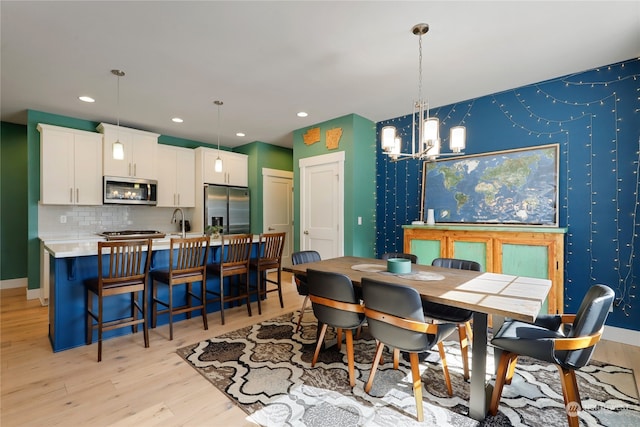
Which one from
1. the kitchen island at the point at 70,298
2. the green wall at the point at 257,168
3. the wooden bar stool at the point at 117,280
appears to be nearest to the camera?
the wooden bar stool at the point at 117,280

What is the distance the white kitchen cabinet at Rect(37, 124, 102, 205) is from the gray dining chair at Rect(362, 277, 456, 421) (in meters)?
4.56

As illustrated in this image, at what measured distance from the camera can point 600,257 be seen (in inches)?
118

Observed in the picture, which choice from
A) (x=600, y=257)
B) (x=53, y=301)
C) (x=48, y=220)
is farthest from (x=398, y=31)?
(x=48, y=220)

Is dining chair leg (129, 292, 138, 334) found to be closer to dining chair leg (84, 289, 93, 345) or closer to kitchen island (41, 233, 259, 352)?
kitchen island (41, 233, 259, 352)

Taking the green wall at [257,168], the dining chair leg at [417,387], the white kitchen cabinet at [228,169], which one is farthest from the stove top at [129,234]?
the dining chair leg at [417,387]

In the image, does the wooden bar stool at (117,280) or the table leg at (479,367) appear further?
the wooden bar stool at (117,280)

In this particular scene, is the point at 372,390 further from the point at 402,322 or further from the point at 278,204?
the point at 278,204

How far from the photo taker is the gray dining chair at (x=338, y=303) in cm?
207

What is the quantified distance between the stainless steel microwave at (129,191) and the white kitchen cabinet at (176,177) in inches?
7.0

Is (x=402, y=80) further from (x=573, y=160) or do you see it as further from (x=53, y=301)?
(x=53, y=301)

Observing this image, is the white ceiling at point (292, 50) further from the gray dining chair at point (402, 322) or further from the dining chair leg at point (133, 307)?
the dining chair leg at point (133, 307)

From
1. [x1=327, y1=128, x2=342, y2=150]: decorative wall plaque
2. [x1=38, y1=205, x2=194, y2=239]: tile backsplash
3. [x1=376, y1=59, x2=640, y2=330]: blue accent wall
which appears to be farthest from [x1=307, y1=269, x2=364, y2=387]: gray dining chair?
[x1=38, y1=205, x2=194, y2=239]: tile backsplash

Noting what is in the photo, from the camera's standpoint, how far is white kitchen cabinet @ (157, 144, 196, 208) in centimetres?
527

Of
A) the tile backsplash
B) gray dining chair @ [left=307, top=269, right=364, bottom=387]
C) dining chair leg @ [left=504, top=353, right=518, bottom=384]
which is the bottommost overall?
dining chair leg @ [left=504, top=353, right=518, bottom=384]
